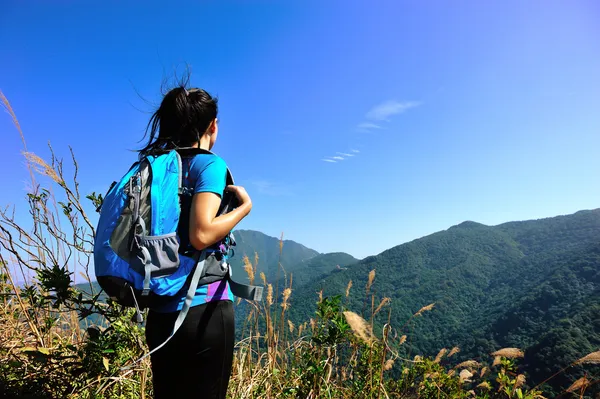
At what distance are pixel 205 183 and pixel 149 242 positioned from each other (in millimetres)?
238

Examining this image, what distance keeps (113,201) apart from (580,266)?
8301 centimetres

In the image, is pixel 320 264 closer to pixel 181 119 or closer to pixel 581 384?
pixel 581 384

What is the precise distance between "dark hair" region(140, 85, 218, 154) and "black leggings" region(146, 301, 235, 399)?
0.57 m

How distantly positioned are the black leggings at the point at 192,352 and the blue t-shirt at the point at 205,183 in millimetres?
24

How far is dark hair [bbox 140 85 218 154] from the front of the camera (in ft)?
3.66

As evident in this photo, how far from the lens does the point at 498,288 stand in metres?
78.2

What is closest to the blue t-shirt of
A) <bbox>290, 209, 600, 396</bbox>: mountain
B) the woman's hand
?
the woman's hand

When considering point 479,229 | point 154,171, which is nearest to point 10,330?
point 154,171

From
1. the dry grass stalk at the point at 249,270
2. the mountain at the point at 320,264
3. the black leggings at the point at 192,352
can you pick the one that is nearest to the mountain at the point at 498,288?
the dry grass stalk at the point at 249,270

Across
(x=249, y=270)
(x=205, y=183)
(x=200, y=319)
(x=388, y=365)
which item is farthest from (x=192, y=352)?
(x=388, y=365)

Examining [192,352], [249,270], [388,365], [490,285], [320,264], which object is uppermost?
[320,264]

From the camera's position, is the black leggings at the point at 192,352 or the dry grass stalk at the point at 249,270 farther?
the dry grass stalk at the point at 249,270

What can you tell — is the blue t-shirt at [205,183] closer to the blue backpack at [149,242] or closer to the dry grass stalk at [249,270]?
the blue backpack at [149,242]

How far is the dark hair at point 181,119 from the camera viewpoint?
1115mm
